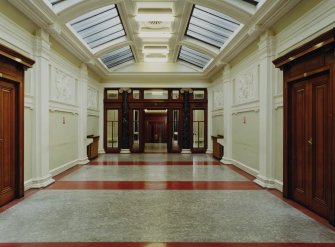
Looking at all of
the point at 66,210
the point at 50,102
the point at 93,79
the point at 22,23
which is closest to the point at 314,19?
the point at 66,210

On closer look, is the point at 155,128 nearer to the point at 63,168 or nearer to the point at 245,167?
the point at 63,168

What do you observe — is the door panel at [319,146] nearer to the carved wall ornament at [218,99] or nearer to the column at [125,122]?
the carved wall ornament at [218,99]

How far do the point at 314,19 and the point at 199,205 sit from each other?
3760mm

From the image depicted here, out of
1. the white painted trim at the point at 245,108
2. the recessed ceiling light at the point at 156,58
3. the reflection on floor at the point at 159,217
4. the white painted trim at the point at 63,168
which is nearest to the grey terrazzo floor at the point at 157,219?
the reflection on floor at the point at 159,217

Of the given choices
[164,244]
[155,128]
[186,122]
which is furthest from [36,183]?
[155,128]

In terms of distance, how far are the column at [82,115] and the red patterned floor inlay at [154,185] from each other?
3.11 meters

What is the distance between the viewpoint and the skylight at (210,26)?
23.0ft

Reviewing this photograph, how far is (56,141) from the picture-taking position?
6965 millimetres

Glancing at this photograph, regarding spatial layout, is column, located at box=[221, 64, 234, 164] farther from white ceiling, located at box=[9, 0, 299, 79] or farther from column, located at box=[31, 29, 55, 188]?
column, located at box=[31, 29, 55, 188]

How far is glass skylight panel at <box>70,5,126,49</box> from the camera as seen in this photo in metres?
6.96

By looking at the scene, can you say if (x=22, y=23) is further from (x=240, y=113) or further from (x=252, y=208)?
(x=240, y=113)

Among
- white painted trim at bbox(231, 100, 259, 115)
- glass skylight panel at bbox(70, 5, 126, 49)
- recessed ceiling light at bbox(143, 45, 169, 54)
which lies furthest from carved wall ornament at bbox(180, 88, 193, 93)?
glass skylight panel at bbox(70, 5, 126, 49)

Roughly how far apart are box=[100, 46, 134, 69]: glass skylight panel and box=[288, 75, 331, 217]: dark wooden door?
7.64 meters

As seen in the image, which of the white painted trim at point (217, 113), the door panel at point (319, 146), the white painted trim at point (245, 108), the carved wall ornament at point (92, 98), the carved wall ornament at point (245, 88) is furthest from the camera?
the white painted trim at point (217, 113)
